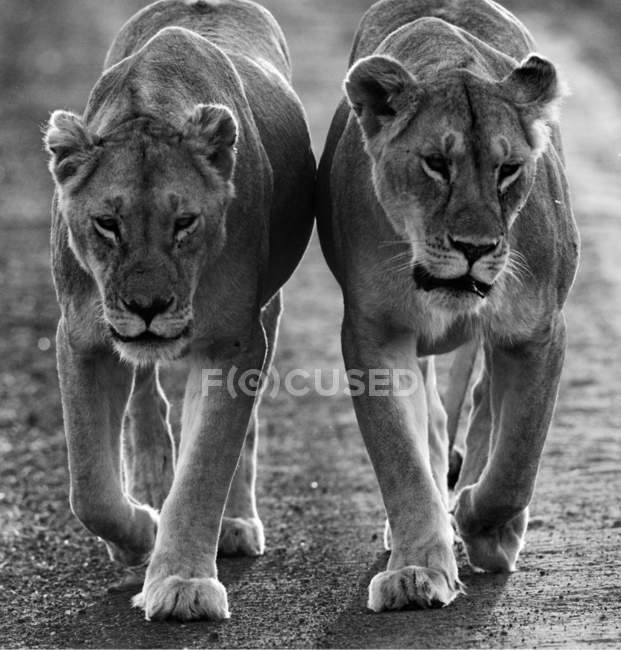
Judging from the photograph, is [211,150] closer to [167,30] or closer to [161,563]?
[167,30]

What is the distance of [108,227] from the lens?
6098mm

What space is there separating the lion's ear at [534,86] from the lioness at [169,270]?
0.98 metres

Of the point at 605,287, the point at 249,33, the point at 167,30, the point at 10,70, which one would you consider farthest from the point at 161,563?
the point at 10,70

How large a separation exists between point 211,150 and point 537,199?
1211 mm

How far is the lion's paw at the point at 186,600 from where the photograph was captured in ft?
20.2

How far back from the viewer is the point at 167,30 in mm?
6887

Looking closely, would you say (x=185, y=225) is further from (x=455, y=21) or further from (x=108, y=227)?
(x=455, y=21)

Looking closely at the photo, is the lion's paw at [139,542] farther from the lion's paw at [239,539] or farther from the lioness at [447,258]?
the lioness at [447,258]

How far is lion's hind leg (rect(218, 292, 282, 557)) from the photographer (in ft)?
24.5

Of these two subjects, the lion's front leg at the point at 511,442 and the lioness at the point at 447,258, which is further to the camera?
the lion's front leg at the point at 511,442

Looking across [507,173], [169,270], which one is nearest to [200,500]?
[169,270]

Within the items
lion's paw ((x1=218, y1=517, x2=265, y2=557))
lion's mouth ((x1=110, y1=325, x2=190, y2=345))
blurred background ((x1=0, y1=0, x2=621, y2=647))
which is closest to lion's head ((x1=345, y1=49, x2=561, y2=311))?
lion's mouth ((x1=110, y1=325, x2=190, y2=345))

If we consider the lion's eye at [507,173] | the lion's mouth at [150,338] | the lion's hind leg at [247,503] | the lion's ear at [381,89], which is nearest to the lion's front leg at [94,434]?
the lion's mouth at [150,338]

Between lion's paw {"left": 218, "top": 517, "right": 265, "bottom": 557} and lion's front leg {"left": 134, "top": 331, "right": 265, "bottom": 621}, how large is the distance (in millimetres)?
972
